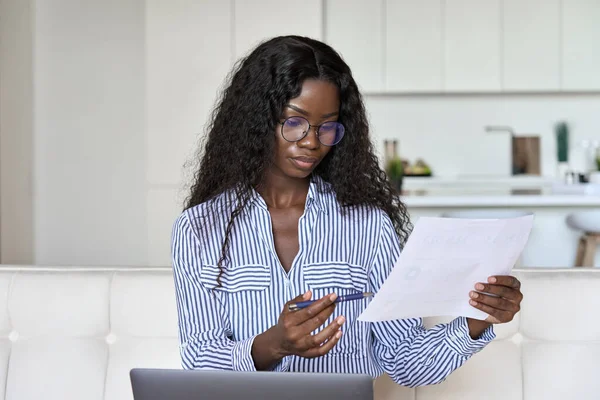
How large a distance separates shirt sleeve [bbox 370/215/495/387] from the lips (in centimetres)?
22

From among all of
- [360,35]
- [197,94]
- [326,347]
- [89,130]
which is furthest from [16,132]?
[326,347]

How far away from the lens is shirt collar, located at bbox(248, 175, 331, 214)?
1.43 m

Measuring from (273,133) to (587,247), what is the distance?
317cm

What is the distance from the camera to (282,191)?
1453mm

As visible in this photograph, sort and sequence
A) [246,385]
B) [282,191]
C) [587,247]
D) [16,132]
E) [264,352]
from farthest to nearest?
1. [16,132]
2. [587,247]
3. [282,191]
4. [264,352]
5. [246,385]

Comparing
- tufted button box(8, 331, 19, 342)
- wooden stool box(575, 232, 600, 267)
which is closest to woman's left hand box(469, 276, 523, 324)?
tufted button box(8, 331, 19, 342)

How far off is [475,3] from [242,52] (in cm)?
196

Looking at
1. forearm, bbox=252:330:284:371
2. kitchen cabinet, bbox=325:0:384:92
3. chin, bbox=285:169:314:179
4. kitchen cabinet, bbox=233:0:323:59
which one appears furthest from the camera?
kitchen cabinet, bbox=325:0:384:92

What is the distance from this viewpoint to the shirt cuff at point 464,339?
125 centimetres

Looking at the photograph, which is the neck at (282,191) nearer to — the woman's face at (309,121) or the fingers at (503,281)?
the woman's face at (309,121)

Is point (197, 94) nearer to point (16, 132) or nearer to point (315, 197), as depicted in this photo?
point (16, 132)

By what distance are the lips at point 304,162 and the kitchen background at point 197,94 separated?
11.6 feet

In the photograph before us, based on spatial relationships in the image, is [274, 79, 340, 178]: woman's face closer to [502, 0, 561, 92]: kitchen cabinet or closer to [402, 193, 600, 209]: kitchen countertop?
[402, 193, 600, 209]: kitchen countertop

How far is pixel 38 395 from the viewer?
162 centimetres
